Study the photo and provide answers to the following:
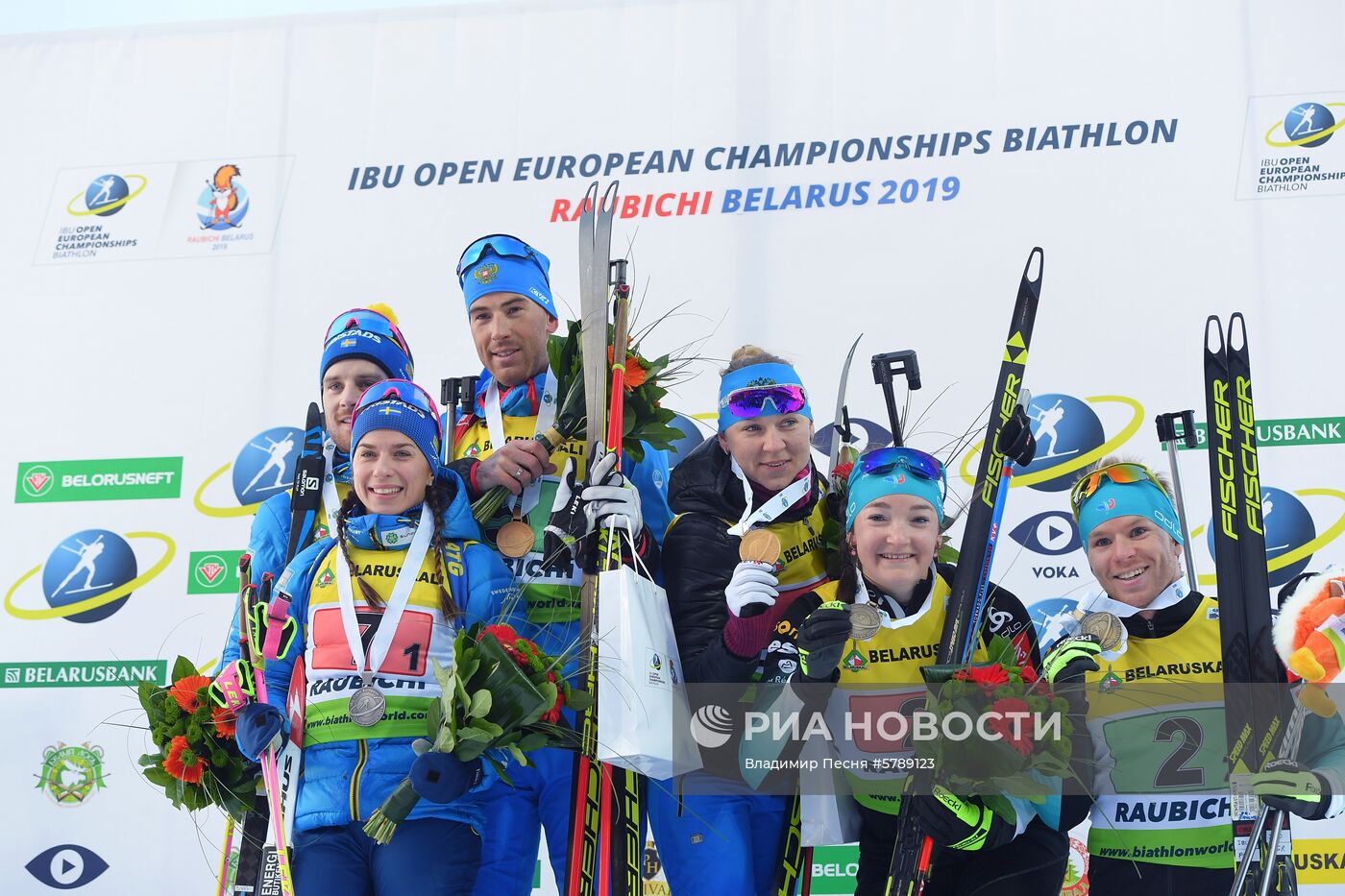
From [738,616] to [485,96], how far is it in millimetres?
3212

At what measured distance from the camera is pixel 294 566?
3.15 meters

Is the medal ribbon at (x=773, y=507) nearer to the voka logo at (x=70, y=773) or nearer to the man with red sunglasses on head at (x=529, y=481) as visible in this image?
the man with red sunglasses on head at (x=529, y=481)

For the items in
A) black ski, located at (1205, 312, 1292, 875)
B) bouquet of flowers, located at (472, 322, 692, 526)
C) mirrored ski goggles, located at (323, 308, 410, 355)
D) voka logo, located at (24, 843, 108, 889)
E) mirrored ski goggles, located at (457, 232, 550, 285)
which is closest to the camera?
black ski, located at (1205, 312, 1292, 875)

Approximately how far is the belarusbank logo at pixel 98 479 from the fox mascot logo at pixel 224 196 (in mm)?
1068

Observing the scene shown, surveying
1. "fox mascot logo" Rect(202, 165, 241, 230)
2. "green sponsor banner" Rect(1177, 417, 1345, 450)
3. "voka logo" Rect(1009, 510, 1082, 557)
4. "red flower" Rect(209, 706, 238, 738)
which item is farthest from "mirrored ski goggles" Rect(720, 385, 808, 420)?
"fox mascot logo" Rect(202, 165, 241, 230)

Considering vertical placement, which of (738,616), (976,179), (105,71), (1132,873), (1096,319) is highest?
(105,71)

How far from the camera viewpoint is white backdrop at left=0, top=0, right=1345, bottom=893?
470 centimetres

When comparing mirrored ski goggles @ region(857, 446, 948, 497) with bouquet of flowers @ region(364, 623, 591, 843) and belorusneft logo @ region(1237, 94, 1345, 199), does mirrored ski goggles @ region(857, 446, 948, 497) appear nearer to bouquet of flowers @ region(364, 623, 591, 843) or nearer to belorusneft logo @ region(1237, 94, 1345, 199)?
bouquet of flowers @ region(364, 623, 591, 843)

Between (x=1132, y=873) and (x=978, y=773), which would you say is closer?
(x=978, y=773)

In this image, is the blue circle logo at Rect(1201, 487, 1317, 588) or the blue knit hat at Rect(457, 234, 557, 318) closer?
the blue knit hat at Rect(457, 234, 557, 318)

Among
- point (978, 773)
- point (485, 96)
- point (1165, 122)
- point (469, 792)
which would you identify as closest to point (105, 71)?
point (485, 96)

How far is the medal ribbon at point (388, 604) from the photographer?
293cm

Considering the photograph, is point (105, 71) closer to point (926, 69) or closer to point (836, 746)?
point (926, 69)

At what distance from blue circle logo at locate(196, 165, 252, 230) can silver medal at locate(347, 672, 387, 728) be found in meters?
3.16
